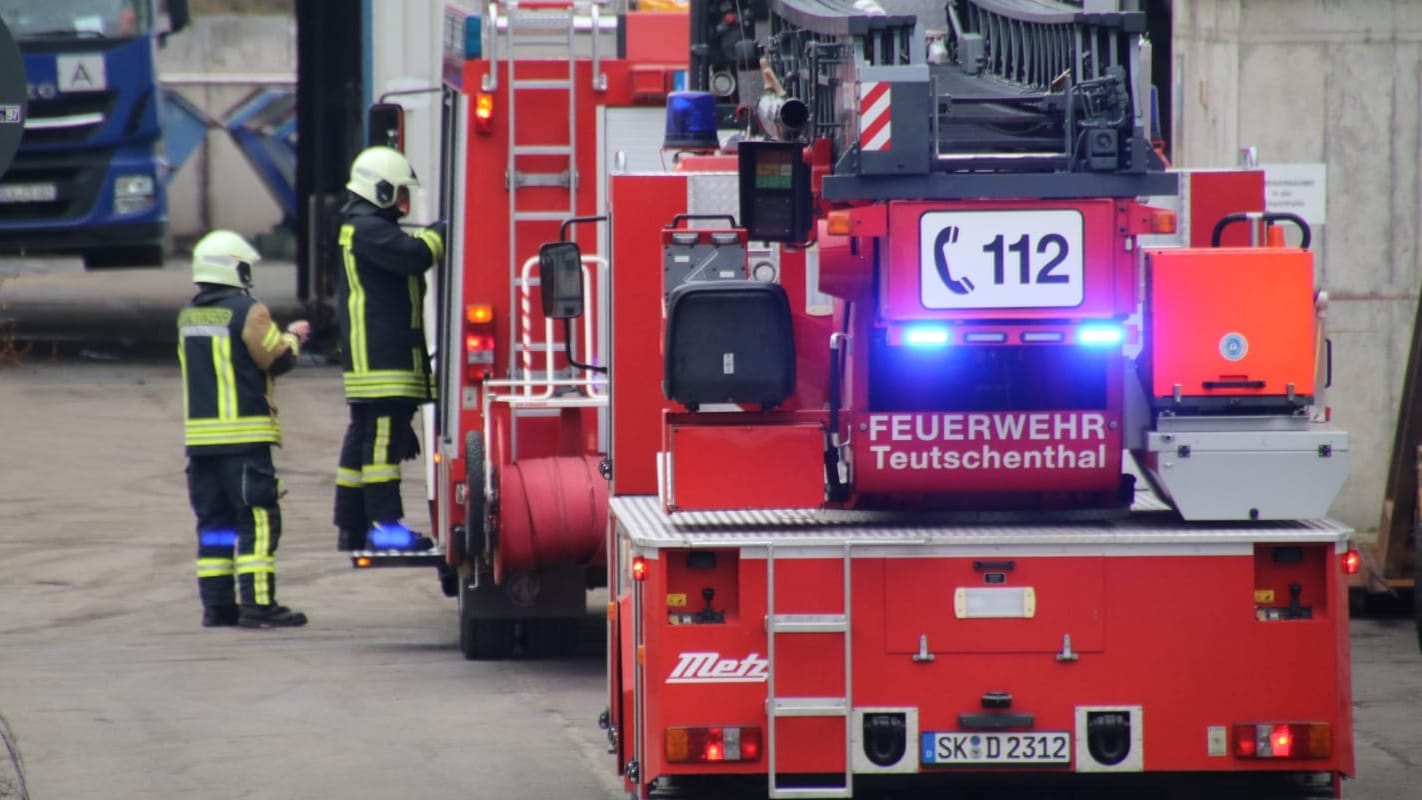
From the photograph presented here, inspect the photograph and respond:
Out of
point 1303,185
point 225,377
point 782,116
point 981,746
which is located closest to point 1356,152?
point 1303,185

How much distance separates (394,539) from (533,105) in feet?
7.34

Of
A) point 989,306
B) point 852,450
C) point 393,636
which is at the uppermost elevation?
point 989,306

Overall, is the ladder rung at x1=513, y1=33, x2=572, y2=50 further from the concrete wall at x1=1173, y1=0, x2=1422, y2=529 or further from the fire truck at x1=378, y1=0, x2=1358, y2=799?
the concrete wall at x1=1173, y1=0, x2=1422, y2=529

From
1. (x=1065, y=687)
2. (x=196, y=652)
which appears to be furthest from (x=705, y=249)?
(x=196, y=652)

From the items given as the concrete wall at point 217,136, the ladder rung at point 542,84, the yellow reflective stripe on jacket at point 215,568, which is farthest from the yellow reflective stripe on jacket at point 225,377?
the concrete wall at point 217,136

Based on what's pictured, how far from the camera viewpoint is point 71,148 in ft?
79.1

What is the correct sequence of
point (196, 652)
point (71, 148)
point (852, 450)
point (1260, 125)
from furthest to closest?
1. point (71, 148)
2. point (1260, 125)
3. point (196, 652)
4. point (852, 450)

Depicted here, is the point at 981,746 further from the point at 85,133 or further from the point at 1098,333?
the point at 85,133

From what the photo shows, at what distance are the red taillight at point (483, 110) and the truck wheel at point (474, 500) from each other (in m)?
1.42

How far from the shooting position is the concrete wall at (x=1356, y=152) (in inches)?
535

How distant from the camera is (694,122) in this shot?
9.31 m

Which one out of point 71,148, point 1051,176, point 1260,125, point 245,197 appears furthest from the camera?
point 245,197

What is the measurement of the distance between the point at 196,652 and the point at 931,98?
20.3 ft

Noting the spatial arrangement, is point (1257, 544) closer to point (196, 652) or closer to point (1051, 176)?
point (1051, 176)
